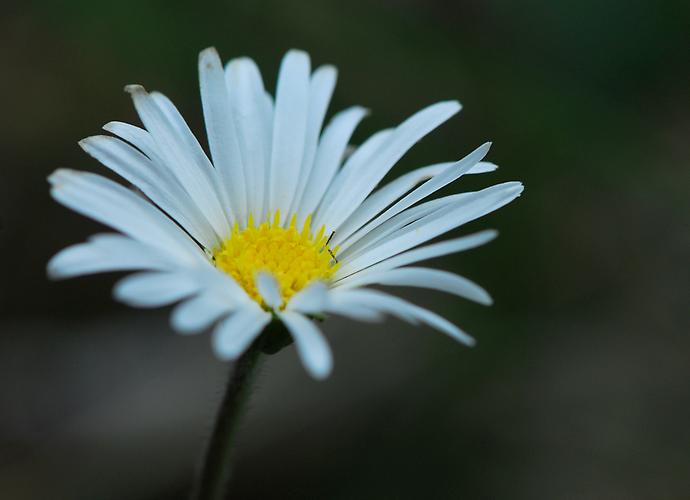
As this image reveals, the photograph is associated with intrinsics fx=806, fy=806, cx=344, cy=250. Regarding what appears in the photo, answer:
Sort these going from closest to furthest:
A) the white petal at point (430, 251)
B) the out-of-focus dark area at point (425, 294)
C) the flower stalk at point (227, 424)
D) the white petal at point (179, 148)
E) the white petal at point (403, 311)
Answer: the white petal at point (403, 311), the white petal at point (430, 251), the flower stalk at point (227, 424), the white petal at point (179, 148), the out-of-focus dark area at point (425, 294)

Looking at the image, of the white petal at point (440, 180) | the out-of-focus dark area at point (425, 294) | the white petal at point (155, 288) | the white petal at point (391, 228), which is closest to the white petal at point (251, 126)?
the white petal at point (391, 228)

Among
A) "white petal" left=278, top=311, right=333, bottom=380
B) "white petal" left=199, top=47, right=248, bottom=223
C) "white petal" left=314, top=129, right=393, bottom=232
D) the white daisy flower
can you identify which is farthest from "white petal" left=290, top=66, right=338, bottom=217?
"white petal" left=278, top=311, right=333, bottom=380

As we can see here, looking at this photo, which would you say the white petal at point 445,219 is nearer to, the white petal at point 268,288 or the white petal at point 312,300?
the white petal at point 312,300

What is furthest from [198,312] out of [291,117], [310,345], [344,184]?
[291,117]

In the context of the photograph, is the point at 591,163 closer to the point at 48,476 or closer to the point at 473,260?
the point at 473,260

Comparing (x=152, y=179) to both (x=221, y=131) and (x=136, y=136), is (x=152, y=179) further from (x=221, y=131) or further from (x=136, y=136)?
(x=221, y=131)

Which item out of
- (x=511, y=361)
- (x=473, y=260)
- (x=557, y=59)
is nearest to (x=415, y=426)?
Result: (x=511, y=361)
